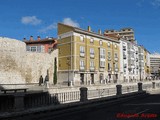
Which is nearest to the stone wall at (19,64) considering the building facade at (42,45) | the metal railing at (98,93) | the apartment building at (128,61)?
the building facade at (42,45)

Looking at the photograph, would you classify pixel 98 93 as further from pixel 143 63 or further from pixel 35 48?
pixel 143 63

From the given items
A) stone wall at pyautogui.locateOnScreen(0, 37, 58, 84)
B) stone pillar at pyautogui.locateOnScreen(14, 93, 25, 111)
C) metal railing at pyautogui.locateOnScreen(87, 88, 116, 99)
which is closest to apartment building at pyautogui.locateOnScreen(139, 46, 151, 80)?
stone wall at pyautogui.locateOnScreen(0, 37, 58, 84)

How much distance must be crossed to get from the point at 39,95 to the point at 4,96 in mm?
2716

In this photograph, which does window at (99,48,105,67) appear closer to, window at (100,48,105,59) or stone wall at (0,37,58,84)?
window at (100,48,105,59)

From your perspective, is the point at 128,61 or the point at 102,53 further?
the point at 128,61

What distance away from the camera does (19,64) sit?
153 ft

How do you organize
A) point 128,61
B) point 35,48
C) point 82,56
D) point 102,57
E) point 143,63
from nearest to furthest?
point 82,56 < point 102,57 < point 35,48 < point 128,61 < point 143,63

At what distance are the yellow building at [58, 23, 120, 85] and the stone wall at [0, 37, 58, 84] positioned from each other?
4.19 m

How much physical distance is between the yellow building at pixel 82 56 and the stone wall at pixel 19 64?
165 inches

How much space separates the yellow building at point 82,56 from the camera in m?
54.0

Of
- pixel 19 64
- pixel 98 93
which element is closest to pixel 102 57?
pixel 19 64

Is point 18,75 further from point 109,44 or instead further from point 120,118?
point 120,118

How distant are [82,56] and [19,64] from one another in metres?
15.5

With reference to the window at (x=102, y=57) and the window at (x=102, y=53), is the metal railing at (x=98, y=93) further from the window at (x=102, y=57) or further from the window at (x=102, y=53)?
the window at (x=102, y=53)
